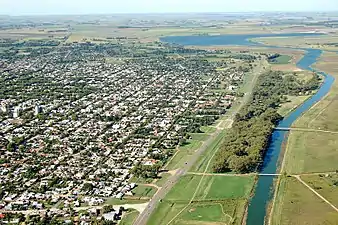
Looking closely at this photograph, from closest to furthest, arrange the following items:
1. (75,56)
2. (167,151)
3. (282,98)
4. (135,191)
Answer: (135,191) → (167,151) → (282,98) → (75,56)

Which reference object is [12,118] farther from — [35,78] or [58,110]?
[35,78]

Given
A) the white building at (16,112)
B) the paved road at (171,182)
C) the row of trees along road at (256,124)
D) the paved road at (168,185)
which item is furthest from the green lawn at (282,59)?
the white building at (16,112)

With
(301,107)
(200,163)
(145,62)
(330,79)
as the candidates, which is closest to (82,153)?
(200,163)

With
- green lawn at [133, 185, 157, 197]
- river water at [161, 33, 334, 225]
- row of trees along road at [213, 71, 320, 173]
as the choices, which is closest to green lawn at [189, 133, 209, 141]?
row of trees along road at [213, 71, 320, 173]

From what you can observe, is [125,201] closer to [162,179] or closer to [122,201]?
[122,201]

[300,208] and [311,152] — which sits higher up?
[311,152]

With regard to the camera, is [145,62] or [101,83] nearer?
[101,83]

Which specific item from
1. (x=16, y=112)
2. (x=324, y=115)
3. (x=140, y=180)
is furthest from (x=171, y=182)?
(x=16, y=112)
